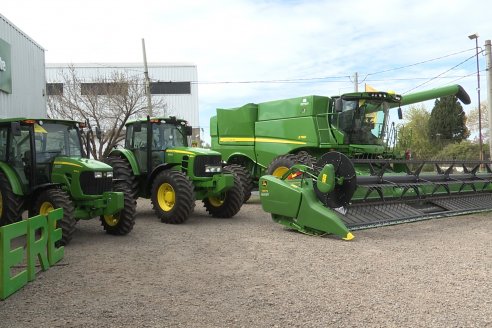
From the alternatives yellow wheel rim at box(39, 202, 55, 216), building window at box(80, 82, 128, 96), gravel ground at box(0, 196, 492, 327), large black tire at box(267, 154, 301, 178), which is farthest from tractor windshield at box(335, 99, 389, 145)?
building window at box(80, 82, 128, 96)

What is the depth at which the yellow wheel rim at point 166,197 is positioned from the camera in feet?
31.7

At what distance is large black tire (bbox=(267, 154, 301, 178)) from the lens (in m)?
11.3

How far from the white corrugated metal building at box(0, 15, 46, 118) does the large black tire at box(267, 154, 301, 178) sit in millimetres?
7808

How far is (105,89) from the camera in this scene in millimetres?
24453

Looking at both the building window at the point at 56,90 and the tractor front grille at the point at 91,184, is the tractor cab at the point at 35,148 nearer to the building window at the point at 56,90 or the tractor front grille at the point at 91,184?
the tractor front grille at the point at 91,184

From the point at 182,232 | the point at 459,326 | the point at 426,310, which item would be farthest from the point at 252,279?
the point at 182,232

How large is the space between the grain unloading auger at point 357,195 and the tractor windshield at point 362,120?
1.91m

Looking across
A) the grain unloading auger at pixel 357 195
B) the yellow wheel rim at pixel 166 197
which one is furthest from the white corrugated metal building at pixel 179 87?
the grain unloading auger at pixel 357 195

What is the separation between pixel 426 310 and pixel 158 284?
282 centimetres

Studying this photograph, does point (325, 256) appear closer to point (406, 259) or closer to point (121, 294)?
point (406, 259)

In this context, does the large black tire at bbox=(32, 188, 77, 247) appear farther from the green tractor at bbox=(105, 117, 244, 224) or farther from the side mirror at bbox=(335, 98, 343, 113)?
the side mirror at bbox=(335, 98, 343, 113)

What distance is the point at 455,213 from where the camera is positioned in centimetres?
952

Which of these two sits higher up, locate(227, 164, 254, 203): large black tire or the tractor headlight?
the tractor headlight

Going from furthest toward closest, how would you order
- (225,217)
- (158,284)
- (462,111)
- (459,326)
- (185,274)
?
(462,111)
(225,217)
(185,274)
(158,284)
(459,326)
